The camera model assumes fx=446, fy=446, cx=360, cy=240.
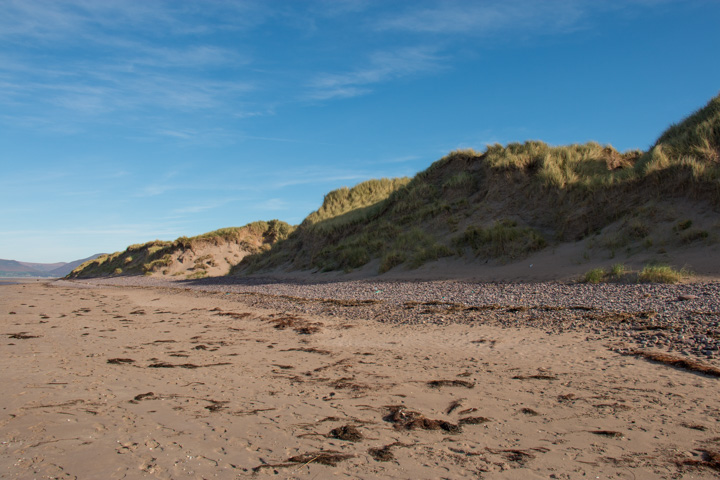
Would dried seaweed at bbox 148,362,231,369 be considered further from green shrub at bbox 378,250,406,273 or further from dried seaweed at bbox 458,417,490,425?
green shrub at bbox 378,250,406,273

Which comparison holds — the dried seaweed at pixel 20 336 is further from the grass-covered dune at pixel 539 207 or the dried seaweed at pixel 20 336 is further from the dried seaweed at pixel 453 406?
the grass-covered dune at pixel 539 207

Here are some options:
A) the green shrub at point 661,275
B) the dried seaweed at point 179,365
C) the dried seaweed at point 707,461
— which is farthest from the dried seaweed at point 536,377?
the green shrub at point 661,275

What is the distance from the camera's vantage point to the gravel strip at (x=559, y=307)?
5594 mm

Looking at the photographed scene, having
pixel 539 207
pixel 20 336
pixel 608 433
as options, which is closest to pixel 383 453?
pixel 608 433

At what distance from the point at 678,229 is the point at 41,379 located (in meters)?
14.1

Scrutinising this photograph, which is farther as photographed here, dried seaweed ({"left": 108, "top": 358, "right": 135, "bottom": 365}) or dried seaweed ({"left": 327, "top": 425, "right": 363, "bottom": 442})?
dried seaweed ({"left": 108, "top": 358, "right": 135, "bottom": 365})

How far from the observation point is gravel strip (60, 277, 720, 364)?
5.59m

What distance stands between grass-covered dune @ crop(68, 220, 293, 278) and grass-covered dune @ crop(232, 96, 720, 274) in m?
12.2

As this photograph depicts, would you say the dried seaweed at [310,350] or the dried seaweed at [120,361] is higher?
the dried seaweed at [120,361]

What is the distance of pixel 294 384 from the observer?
432 cm

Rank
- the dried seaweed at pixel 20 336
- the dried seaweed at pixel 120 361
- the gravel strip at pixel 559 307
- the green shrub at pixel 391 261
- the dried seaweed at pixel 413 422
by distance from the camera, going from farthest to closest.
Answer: the green shrub at pixel 391 261, the dried seaweed at pixel 20 336, the gravel strip at pixel 559 307, the dried seaweed at pixel 120 361, the dried seaweed at pixel 413 422

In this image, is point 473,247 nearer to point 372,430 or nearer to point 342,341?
point 342,341

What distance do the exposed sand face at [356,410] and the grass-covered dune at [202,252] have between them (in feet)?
97.3

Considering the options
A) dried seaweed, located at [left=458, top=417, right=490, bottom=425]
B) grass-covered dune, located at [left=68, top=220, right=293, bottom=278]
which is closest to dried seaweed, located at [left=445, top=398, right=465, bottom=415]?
dried seaweed, located at [left=458, top=417, right=490, bottom=425]
